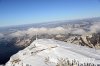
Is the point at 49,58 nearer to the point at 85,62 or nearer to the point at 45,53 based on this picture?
the point at 45,53

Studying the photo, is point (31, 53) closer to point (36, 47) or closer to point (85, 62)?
point (36, 47)

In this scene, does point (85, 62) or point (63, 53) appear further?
point (63, 53)

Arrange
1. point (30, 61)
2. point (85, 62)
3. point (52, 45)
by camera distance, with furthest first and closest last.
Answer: point (52, 45), point (30, 61), point (85, 62)

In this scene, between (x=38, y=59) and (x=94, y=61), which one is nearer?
(x=94, y=61)

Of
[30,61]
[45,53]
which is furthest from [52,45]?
[30,61]

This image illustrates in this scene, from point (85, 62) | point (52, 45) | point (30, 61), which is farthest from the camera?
point (52, 45)

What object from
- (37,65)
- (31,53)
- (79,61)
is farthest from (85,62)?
(31,53)
